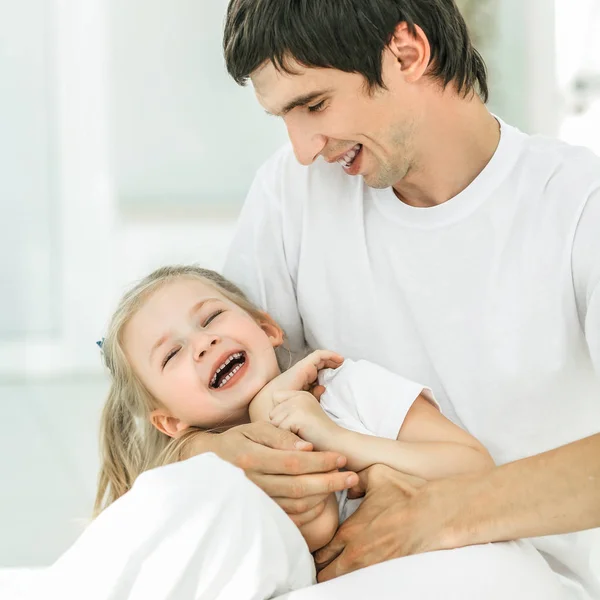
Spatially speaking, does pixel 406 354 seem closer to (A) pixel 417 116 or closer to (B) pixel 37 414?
(A) pixel 417 116

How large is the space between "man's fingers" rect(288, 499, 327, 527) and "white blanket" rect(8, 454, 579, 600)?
0.10m

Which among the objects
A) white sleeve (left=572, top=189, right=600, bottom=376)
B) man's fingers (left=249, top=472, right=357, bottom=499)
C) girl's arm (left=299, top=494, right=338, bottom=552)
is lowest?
girl's arm (left=299, top=494, right=338, bottom=552)

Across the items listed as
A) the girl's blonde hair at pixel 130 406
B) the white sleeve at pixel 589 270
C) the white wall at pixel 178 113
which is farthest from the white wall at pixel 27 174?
the white sleeve at pixel 589 270

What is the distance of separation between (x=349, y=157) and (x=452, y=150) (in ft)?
0.62

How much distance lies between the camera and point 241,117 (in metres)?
2.95

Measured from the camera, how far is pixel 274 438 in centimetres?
131

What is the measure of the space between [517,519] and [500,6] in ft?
7.04

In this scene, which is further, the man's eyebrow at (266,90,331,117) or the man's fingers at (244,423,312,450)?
the man's eyebrow at (266,90,331,117)

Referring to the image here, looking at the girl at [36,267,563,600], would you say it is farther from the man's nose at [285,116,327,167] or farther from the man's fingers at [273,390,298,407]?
the man's nose at [285,116,327,167]

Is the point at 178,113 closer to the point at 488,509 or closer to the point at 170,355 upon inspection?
the point at 170,355

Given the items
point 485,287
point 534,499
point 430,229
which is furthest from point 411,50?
point 534,499

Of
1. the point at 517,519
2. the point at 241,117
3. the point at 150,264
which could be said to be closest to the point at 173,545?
the point at 517,519

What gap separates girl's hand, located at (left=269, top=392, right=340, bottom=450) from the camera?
1.34m

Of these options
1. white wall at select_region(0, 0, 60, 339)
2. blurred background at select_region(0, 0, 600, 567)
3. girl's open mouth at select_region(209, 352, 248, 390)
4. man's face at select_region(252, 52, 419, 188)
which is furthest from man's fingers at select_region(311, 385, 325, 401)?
white wall at select_region(0, 0, 60, 339)
